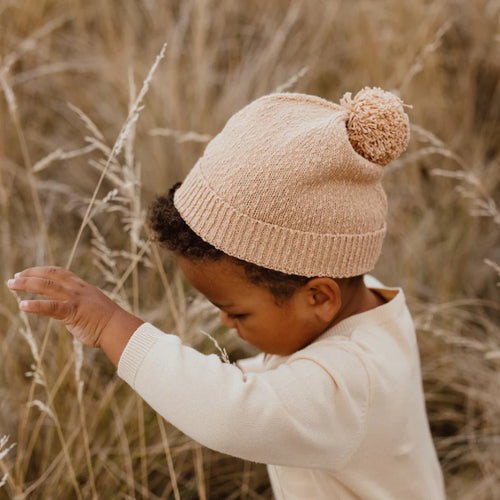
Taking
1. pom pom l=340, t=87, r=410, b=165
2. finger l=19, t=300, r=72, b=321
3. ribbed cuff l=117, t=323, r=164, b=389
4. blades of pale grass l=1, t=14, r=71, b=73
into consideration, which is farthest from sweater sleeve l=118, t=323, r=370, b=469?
blades of pale grass l=1, t=14, r=71, b=73

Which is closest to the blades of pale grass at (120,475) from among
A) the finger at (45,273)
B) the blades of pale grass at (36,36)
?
the finger at (45,273)

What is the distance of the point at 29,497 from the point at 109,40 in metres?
1.94

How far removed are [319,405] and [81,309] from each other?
44 centimetres

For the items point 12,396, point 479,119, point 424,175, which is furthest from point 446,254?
point 12,396

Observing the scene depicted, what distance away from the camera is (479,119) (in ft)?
10.2

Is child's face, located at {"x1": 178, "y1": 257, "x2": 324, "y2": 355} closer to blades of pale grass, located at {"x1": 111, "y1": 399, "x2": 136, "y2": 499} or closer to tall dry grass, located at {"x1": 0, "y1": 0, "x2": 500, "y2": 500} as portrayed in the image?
tall dry grass, located at {"x1": 0, "y1": 0, "x2": 500, "y2": 500}

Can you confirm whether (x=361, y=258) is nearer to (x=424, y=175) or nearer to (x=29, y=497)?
(x=29, y=497)

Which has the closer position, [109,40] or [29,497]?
[29,497]

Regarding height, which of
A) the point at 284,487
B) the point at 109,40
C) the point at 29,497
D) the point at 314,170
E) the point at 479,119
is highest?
the point at 314,170

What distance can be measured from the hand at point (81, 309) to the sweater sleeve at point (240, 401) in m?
0.04

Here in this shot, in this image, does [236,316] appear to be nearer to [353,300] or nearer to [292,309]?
[292,309]

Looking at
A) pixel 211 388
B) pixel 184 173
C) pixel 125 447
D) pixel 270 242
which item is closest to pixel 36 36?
pixel 184 173

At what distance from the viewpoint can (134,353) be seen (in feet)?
3.96

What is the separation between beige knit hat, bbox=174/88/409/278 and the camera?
130cm
